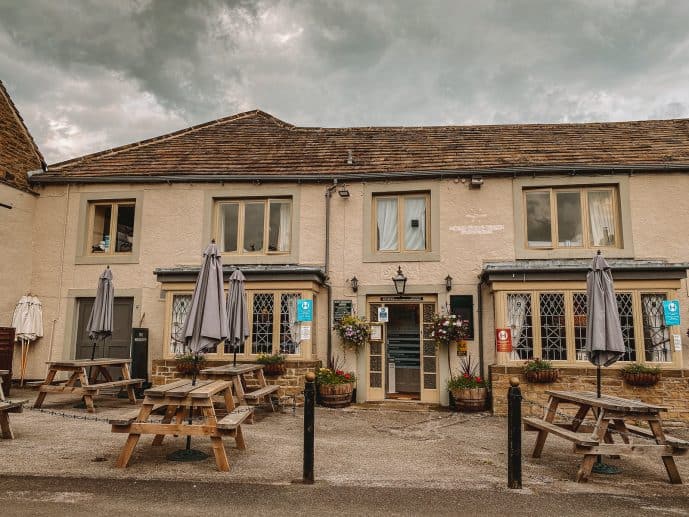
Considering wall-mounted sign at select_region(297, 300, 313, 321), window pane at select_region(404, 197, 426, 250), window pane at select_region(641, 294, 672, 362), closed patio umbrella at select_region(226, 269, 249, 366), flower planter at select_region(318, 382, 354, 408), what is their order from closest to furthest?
closed patio umbrella at select_region(226, 269, 249, 366) < window pane at select_region(641, 294, 672, 362) < flower planter at select_region(318, 382, 354, 408) < wall-mounted sign at select_region(297, 300, 313, 321) < window pane at select_region(404, 197, 426, 250)

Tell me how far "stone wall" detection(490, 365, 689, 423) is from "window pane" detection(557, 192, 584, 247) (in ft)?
9.85

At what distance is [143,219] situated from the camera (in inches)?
490

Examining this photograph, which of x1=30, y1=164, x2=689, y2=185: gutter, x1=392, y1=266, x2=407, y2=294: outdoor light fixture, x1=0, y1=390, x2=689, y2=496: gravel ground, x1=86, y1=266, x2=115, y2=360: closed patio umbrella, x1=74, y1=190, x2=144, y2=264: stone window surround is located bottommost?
x1=0, y1=390, x2=689, y2=496: gravel ground

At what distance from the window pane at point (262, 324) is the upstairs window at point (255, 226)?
1364 mm

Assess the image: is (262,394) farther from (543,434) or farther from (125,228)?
(125,228)

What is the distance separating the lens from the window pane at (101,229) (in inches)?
500

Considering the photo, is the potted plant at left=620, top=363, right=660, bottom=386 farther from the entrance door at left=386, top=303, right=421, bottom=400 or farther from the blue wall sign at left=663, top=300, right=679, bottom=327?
the entrance door at left=386, top=303, right=421, bottom=400

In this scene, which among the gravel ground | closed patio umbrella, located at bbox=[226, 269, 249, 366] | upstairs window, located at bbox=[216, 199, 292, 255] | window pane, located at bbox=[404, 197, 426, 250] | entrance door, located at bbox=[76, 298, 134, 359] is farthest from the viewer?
upstairs window, located at bbox=[216, 199, 292, 255]

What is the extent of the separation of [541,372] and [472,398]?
4.64 feet

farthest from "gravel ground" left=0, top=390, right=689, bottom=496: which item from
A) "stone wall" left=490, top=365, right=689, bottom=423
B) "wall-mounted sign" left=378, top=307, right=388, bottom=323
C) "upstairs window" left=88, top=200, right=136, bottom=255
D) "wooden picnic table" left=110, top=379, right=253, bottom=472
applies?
"upstairs window" left=88, top=200, right=136, bottom=255

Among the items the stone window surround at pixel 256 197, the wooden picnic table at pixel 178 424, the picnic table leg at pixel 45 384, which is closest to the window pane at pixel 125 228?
the stone window surround at pixel 256 197

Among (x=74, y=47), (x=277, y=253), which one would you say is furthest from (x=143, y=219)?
(x=74, y=47)

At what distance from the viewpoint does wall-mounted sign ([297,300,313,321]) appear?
10.9 m

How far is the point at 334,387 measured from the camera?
10430 mm
